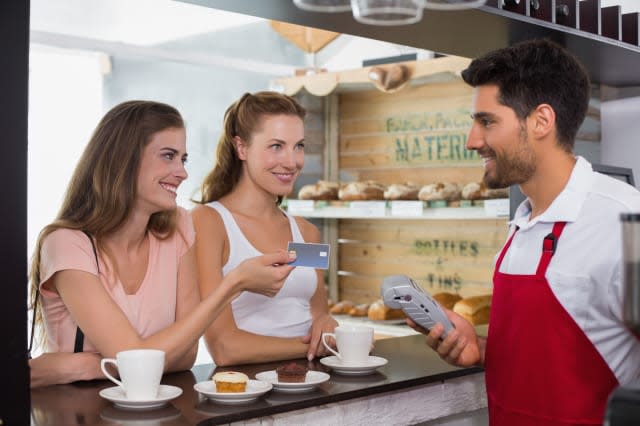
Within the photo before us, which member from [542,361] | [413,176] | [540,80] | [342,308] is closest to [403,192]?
[413,176]

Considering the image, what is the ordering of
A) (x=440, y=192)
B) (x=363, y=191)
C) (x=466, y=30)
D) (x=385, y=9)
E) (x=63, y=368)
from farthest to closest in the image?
(x=363, y=191), (x=440, y=192), (x=466, y=30), (x=63, y=368), (x=385, y=9)

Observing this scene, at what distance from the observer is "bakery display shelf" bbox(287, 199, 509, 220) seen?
14.1 feet

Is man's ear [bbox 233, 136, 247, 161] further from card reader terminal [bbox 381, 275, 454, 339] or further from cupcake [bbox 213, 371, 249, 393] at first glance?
cupcake [bbox 213, 371, 249, 393]

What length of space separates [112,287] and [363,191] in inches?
106

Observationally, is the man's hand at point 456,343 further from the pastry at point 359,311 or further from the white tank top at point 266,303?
the pastry at point 359,311

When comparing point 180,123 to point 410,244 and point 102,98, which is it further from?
point 102,98

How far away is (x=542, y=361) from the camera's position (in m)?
2.14

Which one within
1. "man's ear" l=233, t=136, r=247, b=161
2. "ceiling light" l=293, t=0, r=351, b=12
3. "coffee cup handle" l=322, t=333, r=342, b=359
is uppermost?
"ceiling light" l=293, t=0, r=351, b=12

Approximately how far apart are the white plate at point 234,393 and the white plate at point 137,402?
69 mm

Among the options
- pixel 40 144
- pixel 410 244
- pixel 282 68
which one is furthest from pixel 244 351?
pixel 40 144

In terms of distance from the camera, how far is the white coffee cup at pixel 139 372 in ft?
6.54

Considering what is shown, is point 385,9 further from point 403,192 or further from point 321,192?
point 321,192

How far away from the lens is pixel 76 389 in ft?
7.37

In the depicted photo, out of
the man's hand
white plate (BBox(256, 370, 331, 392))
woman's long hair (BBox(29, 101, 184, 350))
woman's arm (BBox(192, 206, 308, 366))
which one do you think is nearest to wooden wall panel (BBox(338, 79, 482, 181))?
woman's arm (BBox(192, 206, 308, 366))
